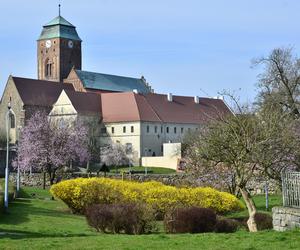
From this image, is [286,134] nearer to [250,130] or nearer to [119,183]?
[250,130]

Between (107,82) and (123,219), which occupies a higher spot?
(107,82)

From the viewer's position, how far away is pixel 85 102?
9712 cm

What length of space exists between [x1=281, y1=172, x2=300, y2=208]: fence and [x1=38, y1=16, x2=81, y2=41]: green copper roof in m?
114

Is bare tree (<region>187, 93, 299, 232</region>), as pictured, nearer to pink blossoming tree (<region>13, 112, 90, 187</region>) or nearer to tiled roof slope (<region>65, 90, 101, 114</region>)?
pink blossoming tree (<region>13, 112, 90, 187</region>)

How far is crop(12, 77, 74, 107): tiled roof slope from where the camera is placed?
330ft

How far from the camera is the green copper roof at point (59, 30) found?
128 m

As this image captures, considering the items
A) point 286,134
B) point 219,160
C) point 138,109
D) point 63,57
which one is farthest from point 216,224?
point 63,57

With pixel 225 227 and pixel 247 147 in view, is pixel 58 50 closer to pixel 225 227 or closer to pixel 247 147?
pixel 247 147

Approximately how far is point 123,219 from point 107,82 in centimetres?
9874

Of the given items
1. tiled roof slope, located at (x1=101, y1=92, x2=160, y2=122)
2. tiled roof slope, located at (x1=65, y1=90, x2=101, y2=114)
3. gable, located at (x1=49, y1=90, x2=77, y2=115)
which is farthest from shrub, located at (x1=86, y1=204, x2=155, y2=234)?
tiled roof slope, located at (x1=65, y1=90, x2=101, y2=114)

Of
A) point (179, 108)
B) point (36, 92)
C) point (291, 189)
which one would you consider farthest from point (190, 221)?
point (36, 92)

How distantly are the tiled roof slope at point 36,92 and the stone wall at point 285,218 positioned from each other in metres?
86.0

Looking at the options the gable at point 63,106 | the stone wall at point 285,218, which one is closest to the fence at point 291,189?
the stone wall at point 285,218

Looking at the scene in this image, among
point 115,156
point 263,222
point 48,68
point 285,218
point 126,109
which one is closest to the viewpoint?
point 285,218
